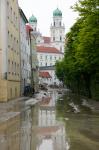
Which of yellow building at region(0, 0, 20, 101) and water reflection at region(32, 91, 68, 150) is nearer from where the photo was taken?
water reflection at region(32, 91, 68, 150)

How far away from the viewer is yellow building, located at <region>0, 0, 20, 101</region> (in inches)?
2015

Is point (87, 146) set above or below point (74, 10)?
below

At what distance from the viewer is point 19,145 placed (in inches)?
658

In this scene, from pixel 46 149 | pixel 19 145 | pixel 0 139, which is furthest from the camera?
pixel 0 139

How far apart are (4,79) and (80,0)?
1218 cm

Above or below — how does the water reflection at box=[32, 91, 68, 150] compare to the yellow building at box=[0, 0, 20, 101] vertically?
below

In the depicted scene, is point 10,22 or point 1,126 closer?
point 1,126

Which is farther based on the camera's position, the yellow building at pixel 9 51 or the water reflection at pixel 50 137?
the yellow building at pixel 9 51

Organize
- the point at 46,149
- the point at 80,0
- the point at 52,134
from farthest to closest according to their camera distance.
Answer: the point at 80,0
the point at 52,134
the point at 46,149

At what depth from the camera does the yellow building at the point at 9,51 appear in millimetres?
51188

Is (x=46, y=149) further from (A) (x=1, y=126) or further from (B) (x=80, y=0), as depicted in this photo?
(B) (x=80, y=0)

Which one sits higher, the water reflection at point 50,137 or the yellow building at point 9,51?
the yellow building at point 9,51

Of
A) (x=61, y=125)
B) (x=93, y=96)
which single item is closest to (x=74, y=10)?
(x=93, y=96)

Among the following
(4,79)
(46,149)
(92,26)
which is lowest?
(46,149)
